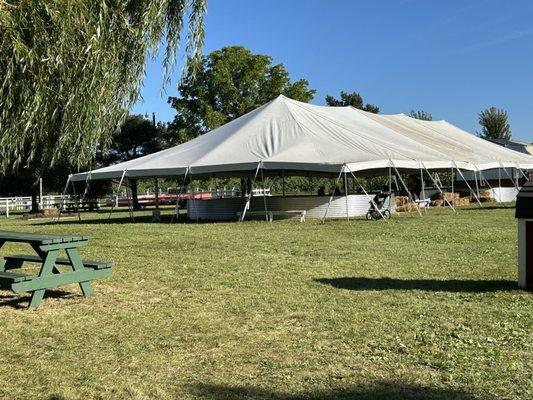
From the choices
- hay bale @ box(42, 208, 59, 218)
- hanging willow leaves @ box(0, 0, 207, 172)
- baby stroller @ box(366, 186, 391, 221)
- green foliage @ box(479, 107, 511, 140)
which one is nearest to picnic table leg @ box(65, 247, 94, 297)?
hanging willow leaves @ box(0, 0, 207, 172)

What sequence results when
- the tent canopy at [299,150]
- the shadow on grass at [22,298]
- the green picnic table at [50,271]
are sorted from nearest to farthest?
the green picnic table at [50,271]
the shadow on grass at [22,298]
the tent canopy at [299,150]

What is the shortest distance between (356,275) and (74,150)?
13.7ft

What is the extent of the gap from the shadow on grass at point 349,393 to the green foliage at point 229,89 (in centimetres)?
3651

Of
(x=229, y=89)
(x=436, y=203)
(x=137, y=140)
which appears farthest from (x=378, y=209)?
(x=137, y=140)

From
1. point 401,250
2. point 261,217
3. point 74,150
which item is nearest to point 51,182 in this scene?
point 261,217

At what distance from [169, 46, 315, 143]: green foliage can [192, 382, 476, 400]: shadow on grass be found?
36505 mm

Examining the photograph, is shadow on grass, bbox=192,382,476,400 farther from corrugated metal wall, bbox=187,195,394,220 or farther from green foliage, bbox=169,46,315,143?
green foliage, bbox=169,46,315,143

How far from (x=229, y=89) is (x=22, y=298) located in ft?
112

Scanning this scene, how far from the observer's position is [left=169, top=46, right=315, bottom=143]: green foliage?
3997 centimetres

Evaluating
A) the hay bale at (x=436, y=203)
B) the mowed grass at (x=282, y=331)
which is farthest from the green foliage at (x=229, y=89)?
the mowed grass at (x=282, y=331)

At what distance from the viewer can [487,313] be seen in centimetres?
559

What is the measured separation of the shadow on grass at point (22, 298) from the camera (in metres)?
6.45

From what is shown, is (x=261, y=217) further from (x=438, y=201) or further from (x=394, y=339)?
(x=394, y=339)

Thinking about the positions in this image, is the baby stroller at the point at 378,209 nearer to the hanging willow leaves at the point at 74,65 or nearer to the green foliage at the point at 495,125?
the hanging willow leaves at the point at 74,65
